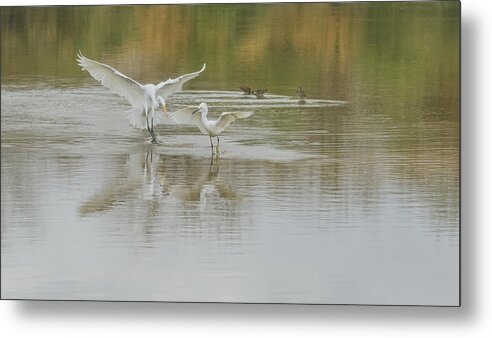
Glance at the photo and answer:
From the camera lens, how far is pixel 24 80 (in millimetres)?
2834

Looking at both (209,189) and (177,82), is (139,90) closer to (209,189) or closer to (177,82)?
(177,82)

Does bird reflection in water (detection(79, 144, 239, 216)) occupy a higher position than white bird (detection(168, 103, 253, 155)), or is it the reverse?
white bird (detection(168, 103, 253, 155))

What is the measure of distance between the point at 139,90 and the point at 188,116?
0.51 feet

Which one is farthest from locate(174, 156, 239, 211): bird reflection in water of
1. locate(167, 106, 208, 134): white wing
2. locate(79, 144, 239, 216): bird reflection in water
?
locate(167, 106, 208, 134): white wing

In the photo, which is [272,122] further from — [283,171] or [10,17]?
[10,17]

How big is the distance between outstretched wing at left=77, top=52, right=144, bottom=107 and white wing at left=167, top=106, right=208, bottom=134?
102mm

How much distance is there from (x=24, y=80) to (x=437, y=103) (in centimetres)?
115

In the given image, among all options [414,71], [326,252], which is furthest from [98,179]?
[414,71]

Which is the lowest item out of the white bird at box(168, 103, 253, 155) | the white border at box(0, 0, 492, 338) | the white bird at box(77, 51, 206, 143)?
the white border at box(0, 0, 492, 338)

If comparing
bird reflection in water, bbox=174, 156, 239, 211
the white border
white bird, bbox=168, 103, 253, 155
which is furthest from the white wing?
the white border

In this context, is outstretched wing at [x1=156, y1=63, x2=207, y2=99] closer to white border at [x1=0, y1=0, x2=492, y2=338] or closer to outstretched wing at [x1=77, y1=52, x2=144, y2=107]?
outstretched wing at [x1=77, y1=52, x2=144, y2=107]

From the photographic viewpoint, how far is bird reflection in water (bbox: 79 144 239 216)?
9.16 ft

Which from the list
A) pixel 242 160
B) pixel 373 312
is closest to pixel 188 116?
pixel 242 160

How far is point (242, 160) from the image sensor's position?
110 inches
